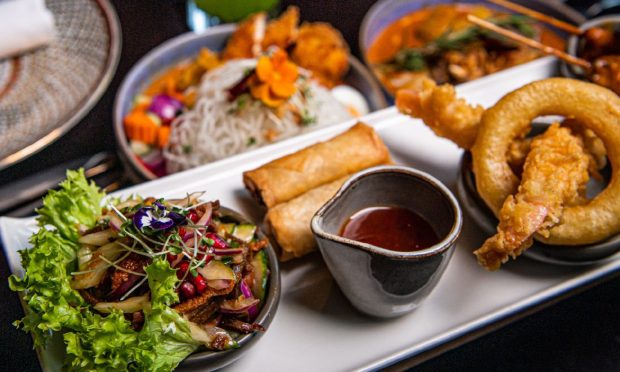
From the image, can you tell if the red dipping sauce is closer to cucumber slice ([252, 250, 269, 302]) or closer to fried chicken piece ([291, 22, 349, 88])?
cucumber slice ([252, 250, 269, 302])

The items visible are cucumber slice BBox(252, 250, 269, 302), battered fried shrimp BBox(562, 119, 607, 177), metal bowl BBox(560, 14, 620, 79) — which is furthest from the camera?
metal bowl BBox(560, 14, 620, 79)

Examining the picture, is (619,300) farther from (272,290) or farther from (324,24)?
(324,24)

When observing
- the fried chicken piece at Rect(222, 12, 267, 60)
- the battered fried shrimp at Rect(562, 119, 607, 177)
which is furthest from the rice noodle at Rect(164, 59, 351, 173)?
the battered fried shrimp at Rect(562, 119, 607, 177)

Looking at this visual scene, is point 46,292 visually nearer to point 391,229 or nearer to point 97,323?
point 97,323

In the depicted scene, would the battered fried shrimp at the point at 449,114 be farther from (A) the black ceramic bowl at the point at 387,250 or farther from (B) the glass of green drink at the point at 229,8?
(B) the glass of green drink at the point at 229,8

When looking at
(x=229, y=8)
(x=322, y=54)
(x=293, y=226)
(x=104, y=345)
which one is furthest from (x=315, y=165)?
(x=229, y=8)

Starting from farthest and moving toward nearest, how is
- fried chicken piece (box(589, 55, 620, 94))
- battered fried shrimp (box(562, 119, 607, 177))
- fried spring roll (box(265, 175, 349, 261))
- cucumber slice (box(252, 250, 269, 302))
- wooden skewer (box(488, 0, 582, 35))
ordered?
wooden skewer (box(488, 0, 582, 35)) < fried chicken piece (box(589, 55, 620, 94)) < battered fried shrimp (box(562, 119, 607, 177)) < fried spring roll (box(265, 175, 349, 261)) < cucumber slice (box(252, 250, 269, 302))

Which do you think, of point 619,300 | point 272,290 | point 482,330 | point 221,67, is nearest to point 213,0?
point 221,67
